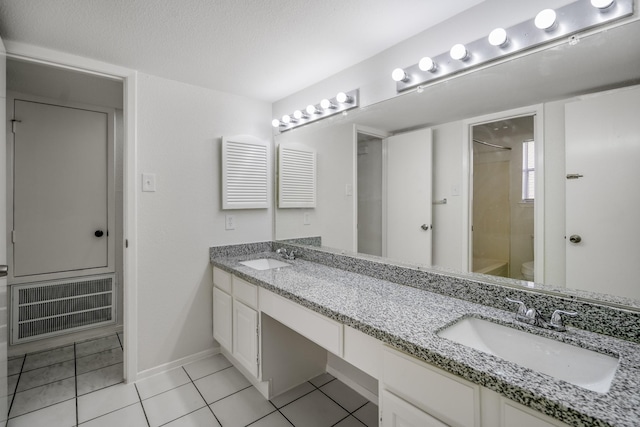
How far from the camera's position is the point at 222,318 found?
2.25m

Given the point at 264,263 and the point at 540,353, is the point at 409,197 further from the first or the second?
the point at 264,263

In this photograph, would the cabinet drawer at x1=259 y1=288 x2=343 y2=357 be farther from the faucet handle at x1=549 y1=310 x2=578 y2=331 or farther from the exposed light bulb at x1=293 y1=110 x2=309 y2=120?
the exposed light bulb at x1=293 y1=110 x2=309 y2=120

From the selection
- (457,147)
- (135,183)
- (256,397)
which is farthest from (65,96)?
(457,147)

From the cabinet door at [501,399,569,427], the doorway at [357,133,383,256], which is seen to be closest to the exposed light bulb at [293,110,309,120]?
the doorway at [357,133,383,256]

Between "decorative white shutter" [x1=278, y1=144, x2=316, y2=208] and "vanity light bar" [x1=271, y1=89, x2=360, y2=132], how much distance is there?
0.18 meters

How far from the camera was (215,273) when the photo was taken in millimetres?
2344

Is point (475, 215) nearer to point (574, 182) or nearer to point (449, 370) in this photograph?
point (574, 182)

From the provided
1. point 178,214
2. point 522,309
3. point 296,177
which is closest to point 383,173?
point 296,177

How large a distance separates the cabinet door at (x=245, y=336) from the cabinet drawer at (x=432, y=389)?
1030 millimetres

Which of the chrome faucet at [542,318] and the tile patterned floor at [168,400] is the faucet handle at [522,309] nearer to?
the chrome faucet at [542,318]

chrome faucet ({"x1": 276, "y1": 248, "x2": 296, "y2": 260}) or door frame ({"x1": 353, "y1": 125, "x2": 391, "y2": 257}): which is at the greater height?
door frame ({"x1": 353, "y1": 125, "x2": 391, "y2": 257})

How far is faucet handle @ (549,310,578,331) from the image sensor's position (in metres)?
1.05

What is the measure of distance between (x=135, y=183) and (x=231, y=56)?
102 cm

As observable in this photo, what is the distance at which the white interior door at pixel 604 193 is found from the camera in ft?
3.36
